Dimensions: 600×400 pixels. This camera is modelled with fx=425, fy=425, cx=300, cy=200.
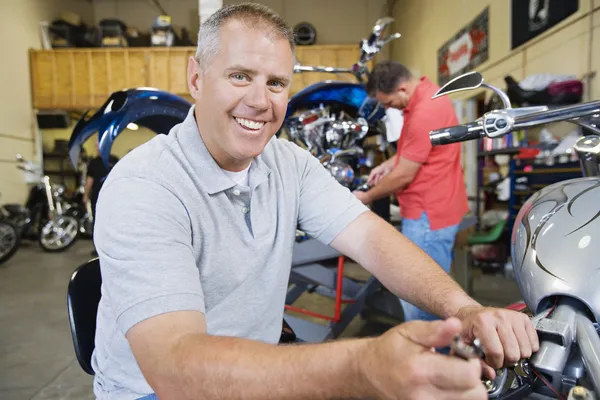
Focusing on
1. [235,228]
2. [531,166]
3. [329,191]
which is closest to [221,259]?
[235,228]

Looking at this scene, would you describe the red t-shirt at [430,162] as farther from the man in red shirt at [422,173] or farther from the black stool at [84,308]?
the black stool at [84,308]

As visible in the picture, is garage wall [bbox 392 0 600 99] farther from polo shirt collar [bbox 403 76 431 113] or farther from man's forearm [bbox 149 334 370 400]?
man's forearm [bbox 149 334 370 400]

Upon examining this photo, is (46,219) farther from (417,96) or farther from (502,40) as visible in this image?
(502,40)

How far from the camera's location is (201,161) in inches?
37.5

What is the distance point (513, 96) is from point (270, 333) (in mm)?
3528

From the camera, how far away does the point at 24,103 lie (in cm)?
920

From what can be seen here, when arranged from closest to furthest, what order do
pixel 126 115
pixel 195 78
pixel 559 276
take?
pixel 559 276, pixel 195 78, pixel 126 115

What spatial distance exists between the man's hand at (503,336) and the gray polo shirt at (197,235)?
44cm

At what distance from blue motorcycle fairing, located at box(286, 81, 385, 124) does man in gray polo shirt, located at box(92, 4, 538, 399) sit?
1238 mm

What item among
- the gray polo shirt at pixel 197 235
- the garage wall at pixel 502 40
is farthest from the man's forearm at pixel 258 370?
the garage wall at pixel 502 40

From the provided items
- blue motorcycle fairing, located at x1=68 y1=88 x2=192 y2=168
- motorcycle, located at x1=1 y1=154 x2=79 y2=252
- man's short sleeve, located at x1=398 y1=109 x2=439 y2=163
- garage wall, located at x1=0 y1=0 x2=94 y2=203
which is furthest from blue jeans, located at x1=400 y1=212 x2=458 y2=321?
garage wall, located at x1=0 y1=0 x2=94 y2=203

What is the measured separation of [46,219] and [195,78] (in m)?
7.87

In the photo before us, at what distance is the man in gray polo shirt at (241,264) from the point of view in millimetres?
487

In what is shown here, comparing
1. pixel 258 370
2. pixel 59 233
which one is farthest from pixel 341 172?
pixel 59 233
